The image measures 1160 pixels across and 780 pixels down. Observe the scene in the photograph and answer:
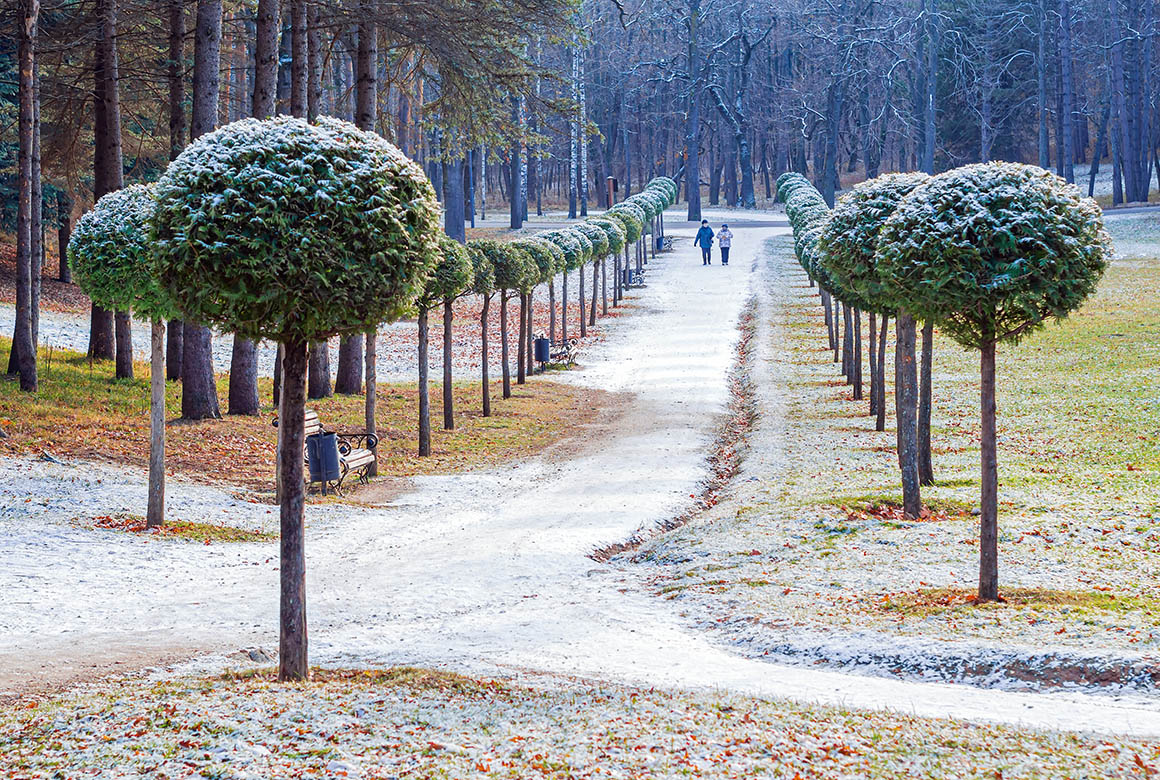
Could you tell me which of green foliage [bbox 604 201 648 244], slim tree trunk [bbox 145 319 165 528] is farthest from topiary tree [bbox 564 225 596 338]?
slim tree trunk [bbox 145 319 165 528]

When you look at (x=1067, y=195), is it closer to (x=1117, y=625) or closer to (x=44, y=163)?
(x=1117, y=625)

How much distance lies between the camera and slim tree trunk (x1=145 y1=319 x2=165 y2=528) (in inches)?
484

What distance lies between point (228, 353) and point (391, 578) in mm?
19417

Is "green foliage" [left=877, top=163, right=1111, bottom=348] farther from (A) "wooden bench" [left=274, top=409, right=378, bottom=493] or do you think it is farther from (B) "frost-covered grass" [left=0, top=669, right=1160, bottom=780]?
(A) "wooden bench" [left=274, top=409, right=378, bottom=493]

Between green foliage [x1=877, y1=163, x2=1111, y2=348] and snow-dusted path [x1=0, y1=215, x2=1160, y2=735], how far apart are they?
9.77ft

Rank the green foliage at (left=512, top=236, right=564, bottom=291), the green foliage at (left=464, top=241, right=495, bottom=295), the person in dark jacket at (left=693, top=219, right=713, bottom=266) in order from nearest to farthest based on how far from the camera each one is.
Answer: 1. the green foliage at (left=464, top=241, right=495, bottom=295)
2. the green foliage at (left=512, top=236, right=564, bottom=291)
3. the person in dark jacket at (left=693, top=219, right=713, bottom=266)

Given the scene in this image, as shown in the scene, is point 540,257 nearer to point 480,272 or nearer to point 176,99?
point 480,272

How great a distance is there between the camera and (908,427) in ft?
41.9

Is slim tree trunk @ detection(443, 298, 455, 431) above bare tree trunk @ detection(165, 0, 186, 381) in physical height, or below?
below

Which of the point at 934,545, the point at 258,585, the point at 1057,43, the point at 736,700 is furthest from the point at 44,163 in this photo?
the point at 1057,43

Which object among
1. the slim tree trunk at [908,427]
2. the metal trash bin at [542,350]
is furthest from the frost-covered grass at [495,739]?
the metal trash bin at [542,350]

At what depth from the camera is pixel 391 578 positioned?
1136 cm

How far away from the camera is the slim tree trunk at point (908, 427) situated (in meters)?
12.8

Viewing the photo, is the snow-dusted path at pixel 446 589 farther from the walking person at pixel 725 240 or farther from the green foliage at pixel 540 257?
the walking person at pixel 725 240
